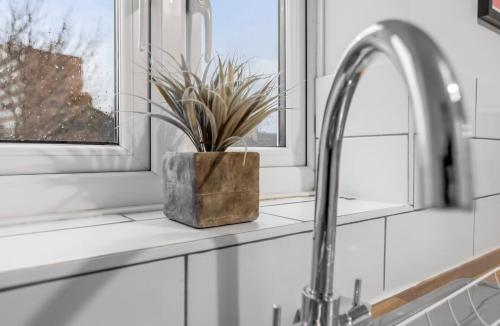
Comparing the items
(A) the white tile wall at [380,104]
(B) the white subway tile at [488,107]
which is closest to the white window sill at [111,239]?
(A) the white tile wall at [380,104]

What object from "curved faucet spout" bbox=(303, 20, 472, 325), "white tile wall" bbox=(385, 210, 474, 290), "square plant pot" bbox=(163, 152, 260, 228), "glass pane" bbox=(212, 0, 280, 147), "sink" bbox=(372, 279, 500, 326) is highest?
"glass pane" bbox=(212, 0, 280, 147)

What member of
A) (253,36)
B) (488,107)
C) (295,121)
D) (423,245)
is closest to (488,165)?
(488,107)

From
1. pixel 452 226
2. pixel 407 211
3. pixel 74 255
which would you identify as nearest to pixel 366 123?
pixel 407 211

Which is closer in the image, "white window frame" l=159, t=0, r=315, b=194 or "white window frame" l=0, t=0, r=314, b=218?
Result: "white window frame" l=0, t=0, r=314, b=218

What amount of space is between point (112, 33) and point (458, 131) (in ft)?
2.26

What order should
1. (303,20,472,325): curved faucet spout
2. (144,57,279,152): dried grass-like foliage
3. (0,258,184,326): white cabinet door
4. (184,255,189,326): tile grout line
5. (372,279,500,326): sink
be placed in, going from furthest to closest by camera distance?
(372,279,500,326): sink
(144,57,279,152): dried grass-like foliage
(184,255,189,326): tile grout line
(0,258,184,326): white cabinet door
(303,20,472,325): curved faucet spout

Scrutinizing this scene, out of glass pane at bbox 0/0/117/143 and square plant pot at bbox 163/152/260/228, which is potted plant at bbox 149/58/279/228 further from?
glass pane at bbox 0/0/117/143

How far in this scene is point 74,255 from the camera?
1.35 feet

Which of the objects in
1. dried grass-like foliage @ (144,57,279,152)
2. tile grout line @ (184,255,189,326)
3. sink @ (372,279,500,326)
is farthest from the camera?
sink @ (372,279,500,326)

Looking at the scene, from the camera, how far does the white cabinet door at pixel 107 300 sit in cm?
37

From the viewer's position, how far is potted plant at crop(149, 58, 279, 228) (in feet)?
1.78

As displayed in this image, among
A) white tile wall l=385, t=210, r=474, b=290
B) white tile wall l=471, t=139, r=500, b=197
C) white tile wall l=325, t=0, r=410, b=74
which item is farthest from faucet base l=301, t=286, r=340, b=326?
white tile wall l=471, t=139, r=500, b=197

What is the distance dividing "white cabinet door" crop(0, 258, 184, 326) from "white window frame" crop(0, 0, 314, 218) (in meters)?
0.27

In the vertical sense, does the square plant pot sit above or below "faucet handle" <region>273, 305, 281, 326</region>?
above
